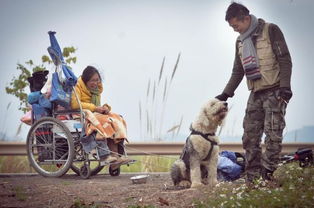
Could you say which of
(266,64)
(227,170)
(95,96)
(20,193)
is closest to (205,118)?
(266,64)

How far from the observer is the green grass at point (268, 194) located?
5.79 metres

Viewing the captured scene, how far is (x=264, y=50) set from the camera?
23.5 ft

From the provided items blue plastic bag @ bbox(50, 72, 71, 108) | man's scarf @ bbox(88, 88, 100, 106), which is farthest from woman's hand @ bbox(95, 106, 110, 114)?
blue plastic bag @ bbox(50, 72, 71, 108)

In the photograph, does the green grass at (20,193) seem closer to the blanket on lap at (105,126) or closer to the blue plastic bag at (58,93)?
the blanket on lap at (105,126)

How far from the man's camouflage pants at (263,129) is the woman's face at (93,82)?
237cm

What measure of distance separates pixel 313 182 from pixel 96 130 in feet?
10.1

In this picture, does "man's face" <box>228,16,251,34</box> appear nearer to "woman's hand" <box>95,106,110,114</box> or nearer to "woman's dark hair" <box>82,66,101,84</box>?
"woman's dark hair" <box>82,66,101,84</box>

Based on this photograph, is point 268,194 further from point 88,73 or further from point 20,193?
point 88,73

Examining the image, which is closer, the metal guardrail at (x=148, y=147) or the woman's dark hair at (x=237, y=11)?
the woman's dark hair at (x=237, y=11)

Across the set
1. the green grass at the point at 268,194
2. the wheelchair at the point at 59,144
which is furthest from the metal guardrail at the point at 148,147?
the green grass at the point at 268,194

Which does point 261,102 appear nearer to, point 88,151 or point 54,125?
point 88,151

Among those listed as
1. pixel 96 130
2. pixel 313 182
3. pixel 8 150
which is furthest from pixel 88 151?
pixel 313 182

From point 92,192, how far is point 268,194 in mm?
2329

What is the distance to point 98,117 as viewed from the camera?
8641 mm
